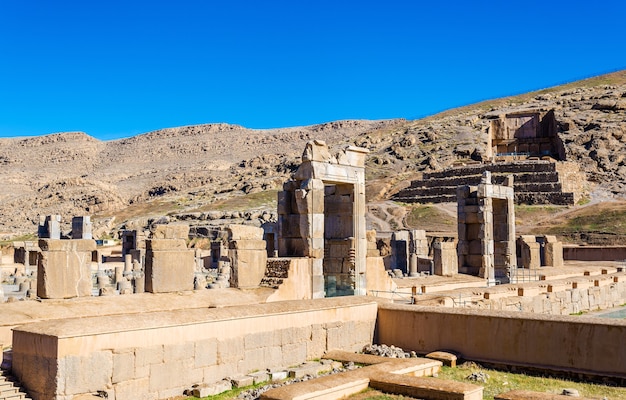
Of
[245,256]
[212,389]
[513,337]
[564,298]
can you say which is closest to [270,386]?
[212,389]

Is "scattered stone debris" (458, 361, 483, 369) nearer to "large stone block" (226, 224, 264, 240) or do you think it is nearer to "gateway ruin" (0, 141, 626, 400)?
"gateway ruin" (0, 141, 626, 400)

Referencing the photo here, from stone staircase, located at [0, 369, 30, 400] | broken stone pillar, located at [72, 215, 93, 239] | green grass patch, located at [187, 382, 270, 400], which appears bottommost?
green grass patch, located at [187, 382, 270, 400]

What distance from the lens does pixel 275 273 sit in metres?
13.7

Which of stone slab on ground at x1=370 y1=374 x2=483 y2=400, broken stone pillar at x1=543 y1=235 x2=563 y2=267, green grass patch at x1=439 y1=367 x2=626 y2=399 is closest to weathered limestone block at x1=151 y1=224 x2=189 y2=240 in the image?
stone slab on ground at x1=370 y1=374 x2=483 y2=400

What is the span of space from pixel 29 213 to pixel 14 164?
7089 cm

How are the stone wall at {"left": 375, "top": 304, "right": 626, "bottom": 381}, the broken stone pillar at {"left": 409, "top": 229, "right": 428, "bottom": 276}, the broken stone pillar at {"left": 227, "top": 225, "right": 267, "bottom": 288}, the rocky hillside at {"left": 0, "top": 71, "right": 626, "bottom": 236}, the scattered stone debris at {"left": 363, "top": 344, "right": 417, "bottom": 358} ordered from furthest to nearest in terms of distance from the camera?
the rocky hillside at {"left": 0, "top": 71, "right": 626, "bottom": 236} < the broken stone pillar at {"left": 409, "top": 229, "right": 428, "bottom": 276} < the broken stone pillar at {"left": 227, "top": 225, "right": 267, "bottom": 288} < the scattered stone debris at {"left": 363, "top": 344, "right": 417, "bottom": 358} < the stone wall at {"left": 375, "top": 304, "right": 626, "bottom": 381}

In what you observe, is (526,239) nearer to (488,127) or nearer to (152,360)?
(152,360)

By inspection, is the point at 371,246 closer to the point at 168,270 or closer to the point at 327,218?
the point at 327,218

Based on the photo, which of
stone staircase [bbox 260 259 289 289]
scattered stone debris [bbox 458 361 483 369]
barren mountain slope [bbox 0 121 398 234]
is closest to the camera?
scattered stone debris [bbox 458 361 483 369]

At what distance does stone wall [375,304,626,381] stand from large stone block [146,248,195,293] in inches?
138

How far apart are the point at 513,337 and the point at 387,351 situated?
204 cm

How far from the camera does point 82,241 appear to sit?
10.7m

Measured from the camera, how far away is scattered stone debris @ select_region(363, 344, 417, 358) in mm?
10914

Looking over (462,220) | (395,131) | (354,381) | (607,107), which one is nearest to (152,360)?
(354,381)
